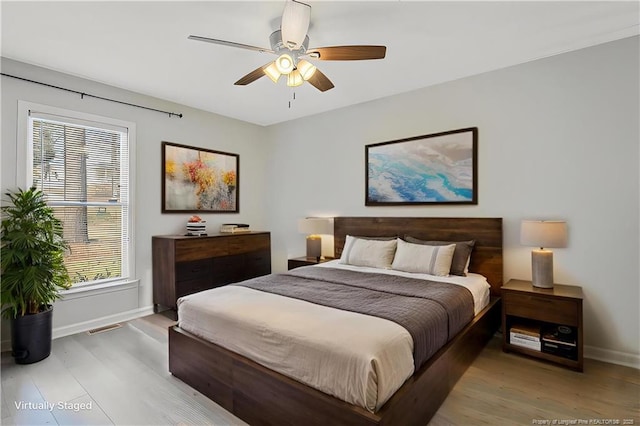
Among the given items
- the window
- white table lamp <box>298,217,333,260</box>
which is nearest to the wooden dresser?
the window

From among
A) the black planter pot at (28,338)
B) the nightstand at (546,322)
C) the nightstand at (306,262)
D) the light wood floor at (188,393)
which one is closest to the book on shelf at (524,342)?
the nightstand at (546,322)

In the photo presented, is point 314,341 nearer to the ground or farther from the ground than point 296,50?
nearer to the ground

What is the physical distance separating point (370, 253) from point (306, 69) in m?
2.03

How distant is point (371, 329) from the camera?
174 centimetres

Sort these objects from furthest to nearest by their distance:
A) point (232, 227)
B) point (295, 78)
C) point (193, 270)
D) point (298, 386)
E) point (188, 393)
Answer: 1. point (232, 227)
2. point (193, 270)
3. point (295, 78)
4. point (188, 393)
5. point (298, 386)

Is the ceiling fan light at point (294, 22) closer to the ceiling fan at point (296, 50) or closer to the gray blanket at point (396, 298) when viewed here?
the ceiling fan at point (296, 50)

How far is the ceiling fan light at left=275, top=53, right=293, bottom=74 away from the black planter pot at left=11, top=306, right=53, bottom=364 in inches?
113

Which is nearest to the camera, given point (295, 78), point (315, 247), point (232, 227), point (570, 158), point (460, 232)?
point (295, 78)

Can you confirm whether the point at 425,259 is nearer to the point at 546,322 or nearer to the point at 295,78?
the point at 546,322

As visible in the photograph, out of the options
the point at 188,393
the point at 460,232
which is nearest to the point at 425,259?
the point at 460,232

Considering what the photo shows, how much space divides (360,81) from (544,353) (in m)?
3.09

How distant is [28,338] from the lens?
266 centimetres

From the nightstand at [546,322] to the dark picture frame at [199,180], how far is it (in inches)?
148

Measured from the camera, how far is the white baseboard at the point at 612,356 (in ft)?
8.54
